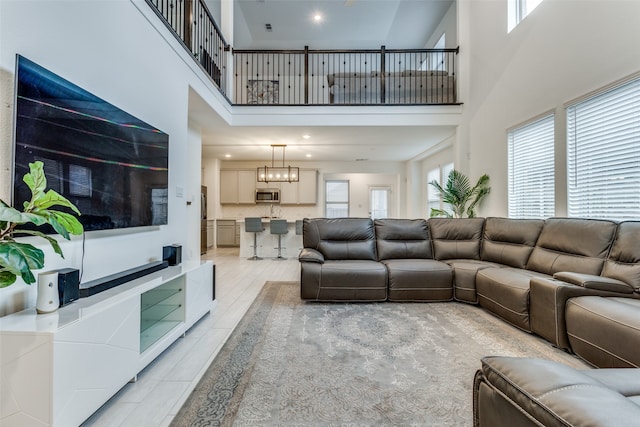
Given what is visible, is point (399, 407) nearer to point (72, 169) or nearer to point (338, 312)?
point (338, 312)

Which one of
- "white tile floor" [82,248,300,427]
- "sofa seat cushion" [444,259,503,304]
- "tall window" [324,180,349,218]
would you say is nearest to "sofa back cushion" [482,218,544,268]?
"sofa seat cushion" [444,259,503,304]

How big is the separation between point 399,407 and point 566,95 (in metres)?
3.64

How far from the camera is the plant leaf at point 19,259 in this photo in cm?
104

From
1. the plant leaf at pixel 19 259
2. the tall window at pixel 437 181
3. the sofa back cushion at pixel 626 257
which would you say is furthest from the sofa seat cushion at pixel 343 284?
the tall window at pixel 437 181

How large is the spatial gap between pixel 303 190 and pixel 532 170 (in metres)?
6.04

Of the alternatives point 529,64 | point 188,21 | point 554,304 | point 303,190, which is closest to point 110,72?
point 188,21

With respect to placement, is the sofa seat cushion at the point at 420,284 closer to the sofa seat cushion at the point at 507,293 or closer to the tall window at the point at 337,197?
the sofa seat cushion at the point at 507,293

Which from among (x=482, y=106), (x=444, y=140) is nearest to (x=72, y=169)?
(x=482, y=106)

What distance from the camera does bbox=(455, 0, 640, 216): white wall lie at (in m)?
2.70

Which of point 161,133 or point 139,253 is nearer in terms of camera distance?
point 139,253

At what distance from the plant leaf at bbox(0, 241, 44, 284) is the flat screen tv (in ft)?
1.65

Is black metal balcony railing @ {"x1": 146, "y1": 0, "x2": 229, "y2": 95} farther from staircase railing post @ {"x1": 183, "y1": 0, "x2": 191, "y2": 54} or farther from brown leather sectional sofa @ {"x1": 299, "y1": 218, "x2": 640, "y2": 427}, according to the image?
brown leather sectional sofa @ {"x1": 299, "y1": 218, "x2": 640, "y2": 427}

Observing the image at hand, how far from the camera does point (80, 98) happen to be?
1.81 metres

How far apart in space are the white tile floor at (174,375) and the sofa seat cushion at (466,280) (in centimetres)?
239
